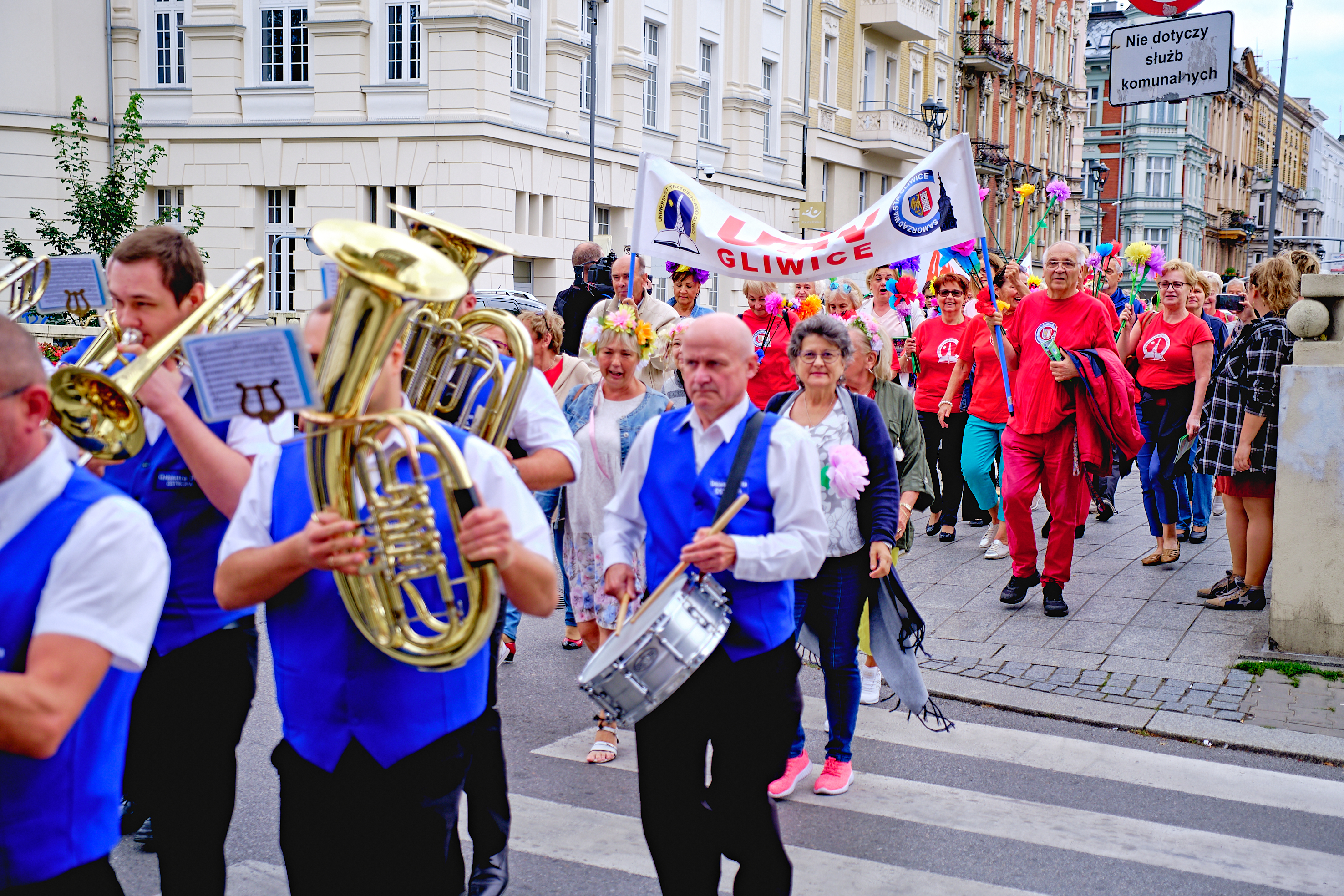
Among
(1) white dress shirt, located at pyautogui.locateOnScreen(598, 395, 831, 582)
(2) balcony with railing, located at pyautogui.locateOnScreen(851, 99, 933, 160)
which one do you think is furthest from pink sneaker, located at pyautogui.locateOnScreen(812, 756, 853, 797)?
(2) balcony with railing, located at pyautogui.locateOnScreen(851, 99, 933, 160)

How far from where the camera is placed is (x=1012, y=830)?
4.54m

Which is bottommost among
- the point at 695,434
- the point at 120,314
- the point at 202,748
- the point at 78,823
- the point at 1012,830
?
the point at 1012,830

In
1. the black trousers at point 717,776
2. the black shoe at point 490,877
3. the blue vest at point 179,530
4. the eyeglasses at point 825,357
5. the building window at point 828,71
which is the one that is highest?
the building window at point 828,71

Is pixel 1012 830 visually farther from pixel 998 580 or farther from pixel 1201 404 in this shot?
pixel 1201 404

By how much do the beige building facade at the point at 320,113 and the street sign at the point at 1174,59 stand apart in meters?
16.3

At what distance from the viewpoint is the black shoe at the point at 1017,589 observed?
307 inches

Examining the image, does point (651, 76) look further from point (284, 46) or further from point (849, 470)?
point (849, 470)

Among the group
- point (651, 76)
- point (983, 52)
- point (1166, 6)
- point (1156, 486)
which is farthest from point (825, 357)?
point (983, 52)

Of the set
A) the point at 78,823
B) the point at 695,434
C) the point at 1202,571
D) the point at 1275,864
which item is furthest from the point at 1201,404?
the point at 78,823

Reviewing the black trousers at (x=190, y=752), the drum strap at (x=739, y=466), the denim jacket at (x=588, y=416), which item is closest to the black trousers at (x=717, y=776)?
the drum strap at (x=739, y=466)

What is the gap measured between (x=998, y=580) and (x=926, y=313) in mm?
4453

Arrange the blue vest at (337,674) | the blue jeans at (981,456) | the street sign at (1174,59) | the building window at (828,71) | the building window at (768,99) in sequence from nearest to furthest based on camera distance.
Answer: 1. the blue vest at (337,674)
2. the street sign at (1174,59)
3. the blue jeans at (981,456)
4. the building window at (768,99)
5. the building window at (828,71)

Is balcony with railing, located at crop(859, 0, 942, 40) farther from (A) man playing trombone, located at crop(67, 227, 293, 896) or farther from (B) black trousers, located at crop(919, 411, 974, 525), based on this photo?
(A) man playing trombone, located at crop(67, 227, 293, 896)

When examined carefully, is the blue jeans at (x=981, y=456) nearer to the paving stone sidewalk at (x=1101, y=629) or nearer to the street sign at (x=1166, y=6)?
the paving stone sidewalk at (x=1101, y=629)
